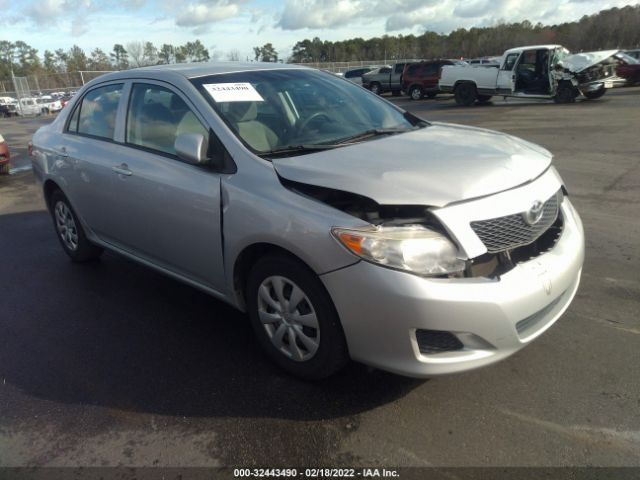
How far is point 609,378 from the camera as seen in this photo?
9.36ft

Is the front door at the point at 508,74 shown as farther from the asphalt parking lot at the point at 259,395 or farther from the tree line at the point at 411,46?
the tree line at the point at 411,46

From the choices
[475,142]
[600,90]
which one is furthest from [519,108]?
[475,142]

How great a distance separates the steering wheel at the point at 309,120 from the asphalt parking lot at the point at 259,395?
4.85ft

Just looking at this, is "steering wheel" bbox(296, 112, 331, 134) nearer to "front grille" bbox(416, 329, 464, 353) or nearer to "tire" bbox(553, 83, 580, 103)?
"front grille" bbox(416, 329, 464, 353)

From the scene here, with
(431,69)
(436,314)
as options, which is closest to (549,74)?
(431,69)

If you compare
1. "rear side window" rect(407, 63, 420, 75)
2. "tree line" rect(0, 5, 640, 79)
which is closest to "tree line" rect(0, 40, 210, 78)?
"tree line" rect(0, 5, 640, 79)

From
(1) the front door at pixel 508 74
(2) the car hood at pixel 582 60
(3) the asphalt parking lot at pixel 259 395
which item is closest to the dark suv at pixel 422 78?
(1) the front door at pixel 508 74

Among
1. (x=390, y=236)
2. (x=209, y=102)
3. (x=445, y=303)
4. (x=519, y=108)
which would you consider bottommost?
(x=519, y=108)

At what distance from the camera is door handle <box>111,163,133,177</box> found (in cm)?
370

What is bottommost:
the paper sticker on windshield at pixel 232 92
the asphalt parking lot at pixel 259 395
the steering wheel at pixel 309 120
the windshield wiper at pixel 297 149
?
the asphalt parking lot at pixel 259 395

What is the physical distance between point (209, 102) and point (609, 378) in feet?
9.53

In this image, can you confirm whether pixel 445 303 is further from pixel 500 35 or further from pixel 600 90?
pixel 500 35

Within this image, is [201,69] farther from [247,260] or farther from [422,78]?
[422,78]

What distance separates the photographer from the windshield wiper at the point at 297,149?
3.02m
